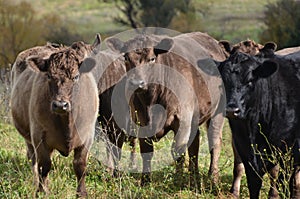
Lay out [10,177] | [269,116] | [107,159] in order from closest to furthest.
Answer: [269,116] → [10,177] → [107,159]

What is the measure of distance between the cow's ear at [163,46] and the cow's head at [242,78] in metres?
1.91

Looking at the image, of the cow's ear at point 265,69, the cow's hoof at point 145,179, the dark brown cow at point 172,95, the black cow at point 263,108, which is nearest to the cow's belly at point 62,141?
the dark brown cow at point 172,95

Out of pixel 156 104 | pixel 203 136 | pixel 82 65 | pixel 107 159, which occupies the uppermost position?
pixel 82 65

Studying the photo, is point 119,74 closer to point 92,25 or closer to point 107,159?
point 107,159

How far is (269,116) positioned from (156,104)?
205cm

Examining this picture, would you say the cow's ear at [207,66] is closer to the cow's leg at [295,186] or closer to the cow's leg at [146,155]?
the cow's leg at [146,155]

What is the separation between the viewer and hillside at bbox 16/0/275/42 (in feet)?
149

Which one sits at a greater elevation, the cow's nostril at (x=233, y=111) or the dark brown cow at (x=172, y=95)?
the cow's nostril at (x=233, y=111)

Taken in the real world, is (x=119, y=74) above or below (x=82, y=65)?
below

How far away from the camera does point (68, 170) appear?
8.67 m

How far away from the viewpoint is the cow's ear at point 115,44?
921 centimetres

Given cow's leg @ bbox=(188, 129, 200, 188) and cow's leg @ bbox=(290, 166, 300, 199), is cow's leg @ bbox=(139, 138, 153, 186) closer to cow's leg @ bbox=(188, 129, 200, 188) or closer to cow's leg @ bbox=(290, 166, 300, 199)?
cow's leg @ bbox=(188, 129, 200, 188)

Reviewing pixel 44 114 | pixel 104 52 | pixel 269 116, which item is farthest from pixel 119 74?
pixel 269 116

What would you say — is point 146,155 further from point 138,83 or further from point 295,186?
point 295,186
